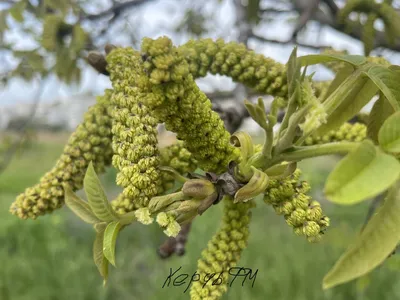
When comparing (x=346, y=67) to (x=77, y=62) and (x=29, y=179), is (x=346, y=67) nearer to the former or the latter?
(x=77, y=62)

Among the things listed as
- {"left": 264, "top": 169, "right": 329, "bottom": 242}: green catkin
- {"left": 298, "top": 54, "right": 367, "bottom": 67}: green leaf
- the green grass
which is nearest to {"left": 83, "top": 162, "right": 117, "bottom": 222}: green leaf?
{"left": 264, "top": 169, "right": 329, "bottom": 242}: green catkin

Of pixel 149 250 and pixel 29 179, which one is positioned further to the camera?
pixel 29 179

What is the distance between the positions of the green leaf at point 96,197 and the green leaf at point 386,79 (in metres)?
0.43

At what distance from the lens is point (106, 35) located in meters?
2.25

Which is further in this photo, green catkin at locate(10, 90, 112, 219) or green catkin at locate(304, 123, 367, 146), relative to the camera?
green catkin at locate(304, 123, 367, 146)

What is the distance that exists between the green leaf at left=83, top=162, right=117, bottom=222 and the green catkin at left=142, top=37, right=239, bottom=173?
0.43ft

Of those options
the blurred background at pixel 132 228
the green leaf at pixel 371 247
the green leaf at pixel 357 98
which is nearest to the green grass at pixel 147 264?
the blurred background at pixel 132 228

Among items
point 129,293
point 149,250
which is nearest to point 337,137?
point 129,293

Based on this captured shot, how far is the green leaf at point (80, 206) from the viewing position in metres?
0.75

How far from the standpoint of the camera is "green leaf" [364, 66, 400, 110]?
0.66 m

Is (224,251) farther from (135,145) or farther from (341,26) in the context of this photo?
(341,26)

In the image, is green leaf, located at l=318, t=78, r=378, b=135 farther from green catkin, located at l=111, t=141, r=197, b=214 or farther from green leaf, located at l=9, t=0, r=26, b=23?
green leaf, located at l=9, t=0, r=26, b=23

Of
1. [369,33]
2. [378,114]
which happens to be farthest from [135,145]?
[369,33]

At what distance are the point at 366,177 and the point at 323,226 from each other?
194 mm
